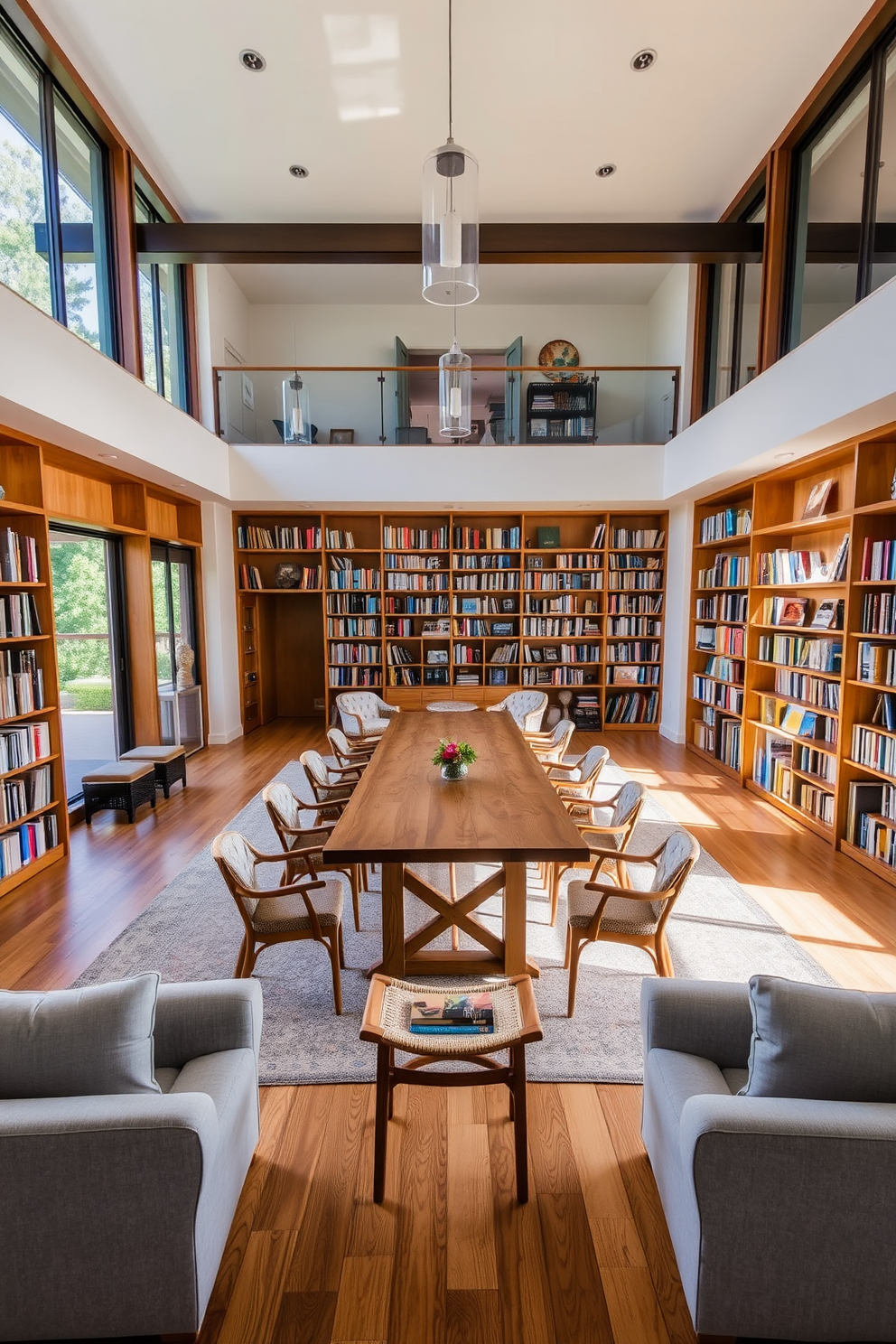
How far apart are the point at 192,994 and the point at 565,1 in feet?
18.2

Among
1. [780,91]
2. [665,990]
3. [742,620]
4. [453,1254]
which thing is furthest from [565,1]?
[453,1254]

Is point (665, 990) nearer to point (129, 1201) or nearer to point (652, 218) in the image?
point (129, 1201)

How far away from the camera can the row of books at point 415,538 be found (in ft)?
27.4

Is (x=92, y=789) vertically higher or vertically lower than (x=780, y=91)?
lower

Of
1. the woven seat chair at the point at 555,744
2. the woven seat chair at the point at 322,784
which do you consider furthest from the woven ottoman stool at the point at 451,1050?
the woven seat chair at the point at 555,744

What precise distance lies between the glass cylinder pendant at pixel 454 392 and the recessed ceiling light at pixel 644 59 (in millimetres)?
2071

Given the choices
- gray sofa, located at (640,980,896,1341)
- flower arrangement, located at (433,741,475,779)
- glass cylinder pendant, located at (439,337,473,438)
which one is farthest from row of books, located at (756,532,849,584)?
gray sofa, located at (640,980,896,1341)

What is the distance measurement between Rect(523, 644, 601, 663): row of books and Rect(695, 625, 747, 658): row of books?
1.44 meters

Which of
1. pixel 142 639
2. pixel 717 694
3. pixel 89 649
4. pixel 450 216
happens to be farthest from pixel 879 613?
pixel 89 649

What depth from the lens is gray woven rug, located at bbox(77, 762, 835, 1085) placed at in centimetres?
253

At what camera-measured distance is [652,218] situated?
6242 millimetres

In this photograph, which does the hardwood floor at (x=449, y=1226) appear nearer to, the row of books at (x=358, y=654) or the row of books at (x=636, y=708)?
the row of books at (x=636, y=708)

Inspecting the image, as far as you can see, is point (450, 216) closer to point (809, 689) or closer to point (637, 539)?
point (809, 689)

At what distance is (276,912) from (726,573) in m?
5.62
